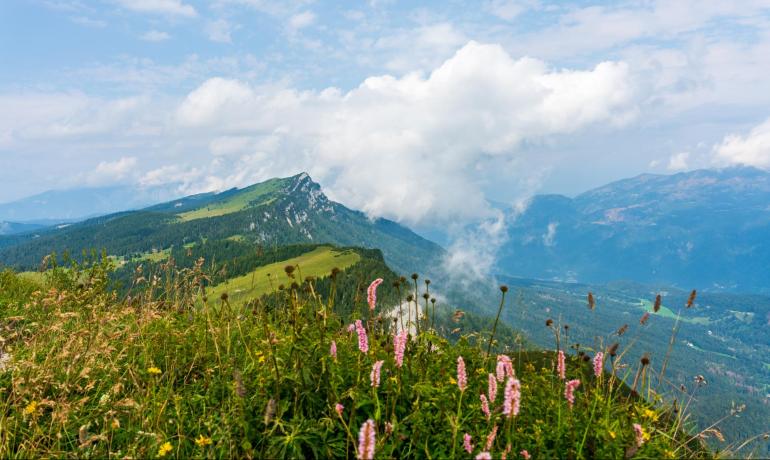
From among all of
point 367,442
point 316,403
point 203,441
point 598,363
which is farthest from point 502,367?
point 203,441

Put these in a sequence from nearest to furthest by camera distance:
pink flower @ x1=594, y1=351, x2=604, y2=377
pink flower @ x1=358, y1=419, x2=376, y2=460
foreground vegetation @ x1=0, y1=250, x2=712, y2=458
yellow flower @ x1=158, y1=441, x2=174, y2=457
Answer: pink flower @ x1=358, y1=419, x2=376, y2=460 → yellow flower @ x1=158, y1=441, x2=174, y2=457 → foreground vegetation @ x1=0, y1=250, x2=712, y2=458 → pink flower @ x1=594, y1=351, x2=604, y2=377

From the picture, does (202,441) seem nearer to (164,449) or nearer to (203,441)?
(203,441)

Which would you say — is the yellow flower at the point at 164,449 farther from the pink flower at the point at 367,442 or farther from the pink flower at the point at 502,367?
the pink flower at the point at 502,367

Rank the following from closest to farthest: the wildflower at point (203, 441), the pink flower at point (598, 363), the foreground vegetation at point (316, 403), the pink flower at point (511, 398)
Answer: the pink flower at point (511, 398) → the foreground vegetation at point (316, 403) → the wildflower at point (203, 441) → the pink flower at point (598, 363)

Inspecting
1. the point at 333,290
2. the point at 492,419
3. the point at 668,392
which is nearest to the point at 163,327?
the point at 333,290

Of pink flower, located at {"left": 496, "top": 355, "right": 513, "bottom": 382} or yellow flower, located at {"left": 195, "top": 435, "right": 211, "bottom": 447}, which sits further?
yellow flower, located at {"left": 195, "top": 435, "right": 211, "bottom": 447}

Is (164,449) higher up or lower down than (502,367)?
lower down

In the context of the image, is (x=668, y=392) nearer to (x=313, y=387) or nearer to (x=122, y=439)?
(x=313, y=387)

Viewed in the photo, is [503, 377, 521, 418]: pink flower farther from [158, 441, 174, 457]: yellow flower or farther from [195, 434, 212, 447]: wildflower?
[158, 441, 174, 457]: yellow flower

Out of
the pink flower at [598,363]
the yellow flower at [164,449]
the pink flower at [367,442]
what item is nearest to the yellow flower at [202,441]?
the yellow flower at [164,449]

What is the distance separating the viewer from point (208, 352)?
7.12 meters

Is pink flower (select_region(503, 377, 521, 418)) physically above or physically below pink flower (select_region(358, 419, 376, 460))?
below

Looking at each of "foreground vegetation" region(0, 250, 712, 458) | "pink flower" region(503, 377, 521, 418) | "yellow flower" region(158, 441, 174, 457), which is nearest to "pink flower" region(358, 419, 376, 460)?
"foreground vegetation" region(0, 250, 712, 458)

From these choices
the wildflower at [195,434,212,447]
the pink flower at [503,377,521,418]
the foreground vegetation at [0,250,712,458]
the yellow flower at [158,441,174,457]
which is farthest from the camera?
the wildflower at [195,434,212,447]
